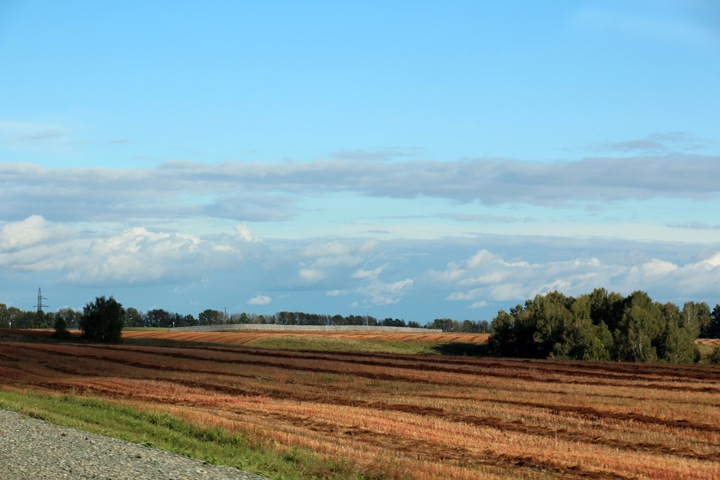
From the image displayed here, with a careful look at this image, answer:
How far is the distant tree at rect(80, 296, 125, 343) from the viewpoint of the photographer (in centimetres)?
11588

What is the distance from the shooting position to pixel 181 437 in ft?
79.5

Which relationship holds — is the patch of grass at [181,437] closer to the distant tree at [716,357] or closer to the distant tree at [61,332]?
the distant tree at [716,357]

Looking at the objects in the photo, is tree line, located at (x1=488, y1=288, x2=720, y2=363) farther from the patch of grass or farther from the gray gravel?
the gray gravel

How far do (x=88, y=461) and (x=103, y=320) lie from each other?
101 meters

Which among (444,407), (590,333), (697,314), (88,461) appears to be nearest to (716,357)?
(590,333)

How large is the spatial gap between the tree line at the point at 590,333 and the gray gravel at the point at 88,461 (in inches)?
3298

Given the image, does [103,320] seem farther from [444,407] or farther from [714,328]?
[714,328]

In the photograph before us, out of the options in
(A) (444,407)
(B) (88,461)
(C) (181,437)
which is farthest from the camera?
(A) (444,407)

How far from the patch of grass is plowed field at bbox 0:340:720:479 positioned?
2.68 feet

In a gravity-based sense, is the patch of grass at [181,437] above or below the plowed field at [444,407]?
above

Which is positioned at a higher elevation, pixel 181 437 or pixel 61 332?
pixel 61 332

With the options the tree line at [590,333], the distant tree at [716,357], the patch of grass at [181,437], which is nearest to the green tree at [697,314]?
the tree line at [590,333]

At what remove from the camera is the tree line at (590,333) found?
3922 inches

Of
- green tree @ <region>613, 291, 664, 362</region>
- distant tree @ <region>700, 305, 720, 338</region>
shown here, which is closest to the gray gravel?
green tree @ <region>613, 291, 664, 362</region>
